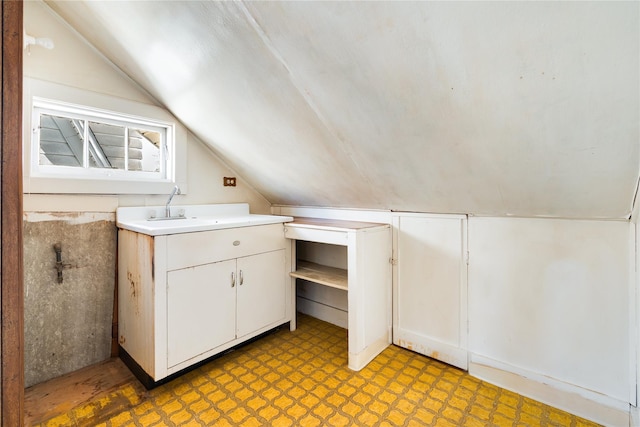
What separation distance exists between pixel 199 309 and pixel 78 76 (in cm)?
160

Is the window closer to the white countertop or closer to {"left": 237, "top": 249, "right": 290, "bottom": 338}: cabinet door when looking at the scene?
the white countertop

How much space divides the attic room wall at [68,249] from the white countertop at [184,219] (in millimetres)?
76

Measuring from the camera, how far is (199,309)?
186 centimetres

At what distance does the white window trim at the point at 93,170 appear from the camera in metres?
1.75

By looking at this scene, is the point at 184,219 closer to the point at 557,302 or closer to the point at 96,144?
the point at 96,144

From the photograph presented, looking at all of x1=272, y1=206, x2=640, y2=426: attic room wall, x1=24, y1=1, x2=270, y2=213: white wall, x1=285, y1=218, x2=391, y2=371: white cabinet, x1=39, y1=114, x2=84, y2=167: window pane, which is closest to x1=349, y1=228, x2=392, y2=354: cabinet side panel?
x1=285, y1=218, x2=391, y2=371: white cabinet

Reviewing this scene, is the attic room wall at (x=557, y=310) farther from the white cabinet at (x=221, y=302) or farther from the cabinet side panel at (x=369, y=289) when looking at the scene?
the white cabinet at (x=221, y=302)

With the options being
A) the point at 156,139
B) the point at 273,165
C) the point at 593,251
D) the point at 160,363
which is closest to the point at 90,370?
the point at 160,363

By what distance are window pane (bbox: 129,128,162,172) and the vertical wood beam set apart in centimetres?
176

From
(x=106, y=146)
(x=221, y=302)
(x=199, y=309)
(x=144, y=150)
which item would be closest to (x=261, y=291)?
(x=221, y=302)

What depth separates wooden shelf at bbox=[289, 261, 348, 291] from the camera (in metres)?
2.21

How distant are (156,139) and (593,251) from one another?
280 centimetres

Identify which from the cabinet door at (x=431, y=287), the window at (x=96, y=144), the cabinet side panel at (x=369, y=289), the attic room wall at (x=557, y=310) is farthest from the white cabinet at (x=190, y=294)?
the attic room wall at (x=557, y=310)

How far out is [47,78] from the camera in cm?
179
